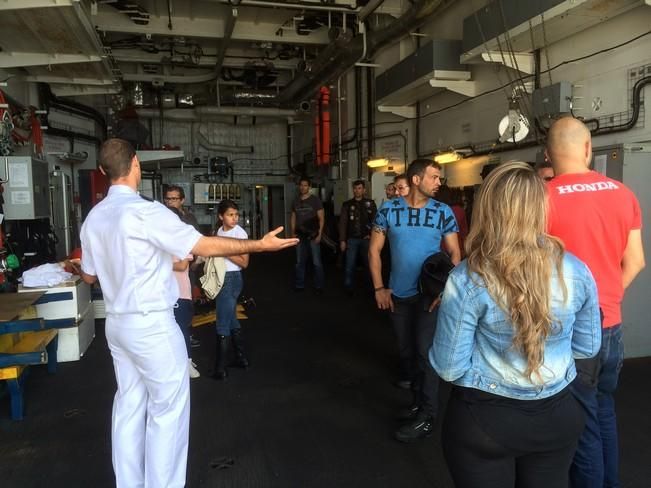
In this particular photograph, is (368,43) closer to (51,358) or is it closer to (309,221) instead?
(309,221)

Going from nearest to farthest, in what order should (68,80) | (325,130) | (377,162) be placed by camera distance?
1. (68,80)
2. (377,162)
3. (325,130)

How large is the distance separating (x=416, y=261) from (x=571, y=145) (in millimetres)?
1269

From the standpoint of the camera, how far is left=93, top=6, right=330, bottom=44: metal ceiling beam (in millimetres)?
8445

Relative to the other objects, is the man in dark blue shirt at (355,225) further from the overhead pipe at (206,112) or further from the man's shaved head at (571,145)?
the overhead pipe at (206,112)

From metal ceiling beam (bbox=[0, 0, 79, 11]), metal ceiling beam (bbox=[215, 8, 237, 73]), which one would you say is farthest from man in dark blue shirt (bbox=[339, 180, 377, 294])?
metal ceiling beam (bbox=[0, 0, 79, 11])

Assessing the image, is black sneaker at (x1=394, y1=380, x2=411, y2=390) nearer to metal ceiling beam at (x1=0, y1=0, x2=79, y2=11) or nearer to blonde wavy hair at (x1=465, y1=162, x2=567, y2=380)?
blonde wavy hair at (x1=465, y1=162, x2=567, y2=380)

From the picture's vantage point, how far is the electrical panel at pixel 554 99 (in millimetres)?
4961

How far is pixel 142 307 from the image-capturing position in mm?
2014

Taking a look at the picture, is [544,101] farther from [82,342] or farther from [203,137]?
[203,137]

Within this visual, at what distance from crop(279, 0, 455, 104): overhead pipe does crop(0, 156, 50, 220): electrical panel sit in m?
4.82

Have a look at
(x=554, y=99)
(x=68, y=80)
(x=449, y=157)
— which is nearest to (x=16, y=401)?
(x=554, y=99)

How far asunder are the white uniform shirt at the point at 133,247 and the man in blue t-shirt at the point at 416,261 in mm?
1462

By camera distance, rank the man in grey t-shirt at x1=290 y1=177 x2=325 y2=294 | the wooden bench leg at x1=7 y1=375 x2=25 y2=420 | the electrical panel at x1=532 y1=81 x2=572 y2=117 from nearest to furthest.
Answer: the wooden bench leg at x1=7 y1=375 x2=25 y2=420, the electrical panel at x1=532 y1=81 x2=572 y2=117, the man in grey t-shirt at x1=290 y1=177 x2=325 y2=294

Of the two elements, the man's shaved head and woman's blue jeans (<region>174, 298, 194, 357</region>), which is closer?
the man's shaved head
